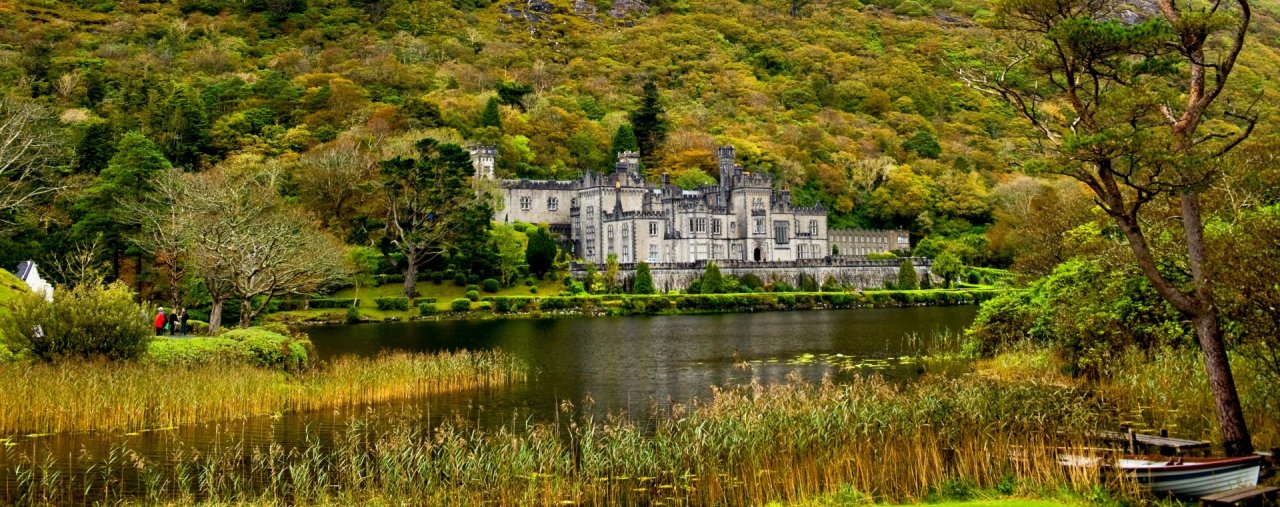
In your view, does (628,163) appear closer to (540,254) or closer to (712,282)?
(712,282)

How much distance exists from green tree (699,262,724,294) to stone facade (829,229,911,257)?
86.5 feet

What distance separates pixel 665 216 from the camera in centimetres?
8475

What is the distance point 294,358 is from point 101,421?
8.05 metres

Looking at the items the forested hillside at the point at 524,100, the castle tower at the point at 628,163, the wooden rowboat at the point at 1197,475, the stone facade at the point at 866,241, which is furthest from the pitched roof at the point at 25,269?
the stone facade at the point at 866,241

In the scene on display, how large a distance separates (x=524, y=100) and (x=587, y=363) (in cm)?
9279

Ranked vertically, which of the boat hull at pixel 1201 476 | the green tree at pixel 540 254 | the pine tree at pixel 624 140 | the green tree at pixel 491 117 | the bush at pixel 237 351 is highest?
the green tree at pixel 491 117

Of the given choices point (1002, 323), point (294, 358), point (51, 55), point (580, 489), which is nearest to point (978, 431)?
point (580, 489)

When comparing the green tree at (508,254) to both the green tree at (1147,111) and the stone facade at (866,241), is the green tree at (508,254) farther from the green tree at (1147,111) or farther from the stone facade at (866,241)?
the green tree at (1147,111)

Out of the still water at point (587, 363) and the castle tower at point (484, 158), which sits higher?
the castle tower at point (484, 158)

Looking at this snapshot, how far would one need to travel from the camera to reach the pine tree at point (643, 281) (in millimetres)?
73938

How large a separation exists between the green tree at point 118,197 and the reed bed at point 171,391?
38.1 meters

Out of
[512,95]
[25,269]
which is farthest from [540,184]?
[25,269]

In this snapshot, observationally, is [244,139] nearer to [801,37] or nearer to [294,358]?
[294,358]

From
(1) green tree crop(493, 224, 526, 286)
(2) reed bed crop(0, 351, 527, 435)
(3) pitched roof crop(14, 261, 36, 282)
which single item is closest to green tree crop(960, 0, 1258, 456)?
(2) reed bed crop(0, 351, 527, 435)
